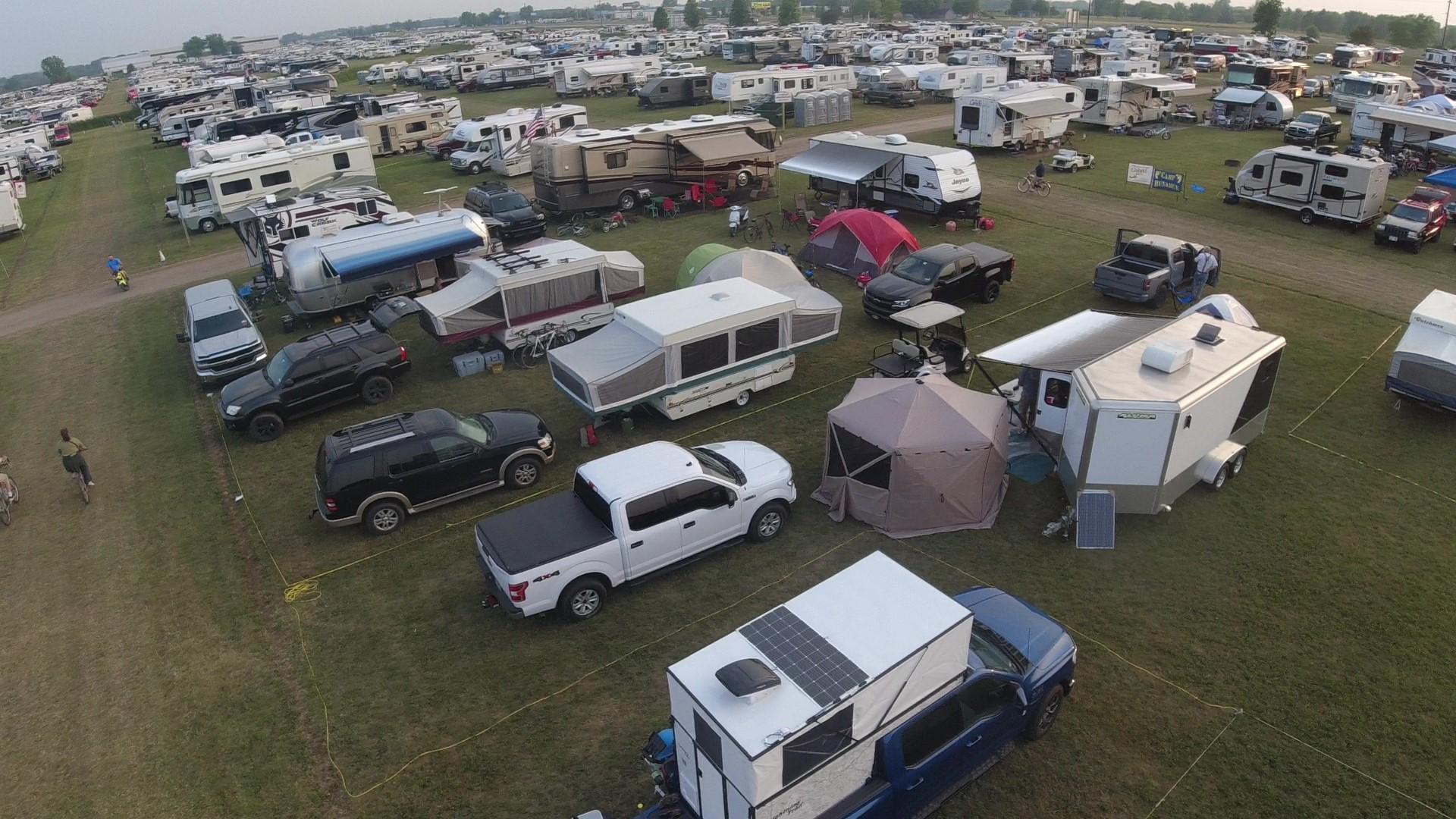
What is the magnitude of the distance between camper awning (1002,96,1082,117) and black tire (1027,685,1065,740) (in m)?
32.8

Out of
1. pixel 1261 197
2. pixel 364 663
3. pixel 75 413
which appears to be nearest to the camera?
pixel 364 663

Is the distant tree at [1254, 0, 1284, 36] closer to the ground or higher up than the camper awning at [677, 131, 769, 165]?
higher up

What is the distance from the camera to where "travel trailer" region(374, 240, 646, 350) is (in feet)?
60.3

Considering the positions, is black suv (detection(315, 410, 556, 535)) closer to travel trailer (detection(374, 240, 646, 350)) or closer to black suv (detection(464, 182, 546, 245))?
travel trailer (detection(374, 240, 646, 350))

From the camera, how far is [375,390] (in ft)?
57.4

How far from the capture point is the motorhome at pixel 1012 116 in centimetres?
3653

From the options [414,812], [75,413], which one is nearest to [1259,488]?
[414,812]

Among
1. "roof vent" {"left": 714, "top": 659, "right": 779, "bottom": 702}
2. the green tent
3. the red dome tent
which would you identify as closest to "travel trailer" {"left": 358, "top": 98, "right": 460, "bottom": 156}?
the red dome tent

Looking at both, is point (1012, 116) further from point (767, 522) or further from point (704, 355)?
point (767, 522)

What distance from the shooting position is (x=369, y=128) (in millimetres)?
44094

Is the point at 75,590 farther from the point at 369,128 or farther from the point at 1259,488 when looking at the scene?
the point at 369,128

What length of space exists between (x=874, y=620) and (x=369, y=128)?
44981 mm

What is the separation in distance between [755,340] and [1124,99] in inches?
1378

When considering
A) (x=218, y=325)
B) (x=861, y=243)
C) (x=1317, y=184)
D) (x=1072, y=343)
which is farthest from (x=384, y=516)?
(x=1317, y=184)
